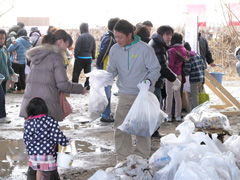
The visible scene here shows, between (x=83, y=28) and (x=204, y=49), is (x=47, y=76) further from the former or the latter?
(x=83, y=28)

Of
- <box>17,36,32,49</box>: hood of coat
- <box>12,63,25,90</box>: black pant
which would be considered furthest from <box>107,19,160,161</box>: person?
<box>12,63,25,90</box>: black pant

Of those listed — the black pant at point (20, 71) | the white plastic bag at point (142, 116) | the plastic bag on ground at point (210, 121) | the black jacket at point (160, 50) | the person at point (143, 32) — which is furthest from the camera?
the black pant at point (20, 71)

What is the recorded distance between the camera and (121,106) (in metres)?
5.12

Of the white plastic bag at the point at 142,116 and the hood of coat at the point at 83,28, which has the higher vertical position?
the hood of coat at the point at 83,28

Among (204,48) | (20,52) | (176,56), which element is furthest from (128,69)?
(20,52)

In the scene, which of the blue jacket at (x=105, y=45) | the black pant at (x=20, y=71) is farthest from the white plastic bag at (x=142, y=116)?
the black pant at (x=20, y=71)

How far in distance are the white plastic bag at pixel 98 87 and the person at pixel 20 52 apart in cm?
637

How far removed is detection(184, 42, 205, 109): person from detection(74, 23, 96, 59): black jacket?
11.9 ft

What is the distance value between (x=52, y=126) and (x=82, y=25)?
7448 millimetres

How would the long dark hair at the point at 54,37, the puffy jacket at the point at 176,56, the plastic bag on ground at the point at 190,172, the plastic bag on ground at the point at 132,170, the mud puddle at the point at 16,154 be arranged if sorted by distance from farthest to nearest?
the puffy jacket at the point at 176,56 < the mud puddle at the point at 16,154 < the long dark hair at the point at 54,37 < the plastic bag on ground at the point at 132,170 < the plastic bag on ground at the point at 190,172

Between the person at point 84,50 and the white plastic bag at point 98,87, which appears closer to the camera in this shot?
the white plastic bag at point 98,87

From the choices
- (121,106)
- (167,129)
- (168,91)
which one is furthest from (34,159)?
(168,91)

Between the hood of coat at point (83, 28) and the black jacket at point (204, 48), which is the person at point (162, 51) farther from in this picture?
the hood of coat at point (83, 28)

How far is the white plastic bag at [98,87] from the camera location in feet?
16.8
